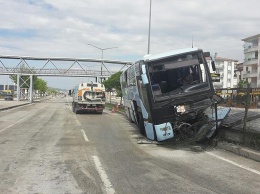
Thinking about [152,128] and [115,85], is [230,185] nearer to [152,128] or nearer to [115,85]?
[152,128]

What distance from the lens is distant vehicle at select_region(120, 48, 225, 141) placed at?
11.5 meters

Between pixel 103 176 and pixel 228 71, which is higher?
pixel 228 71

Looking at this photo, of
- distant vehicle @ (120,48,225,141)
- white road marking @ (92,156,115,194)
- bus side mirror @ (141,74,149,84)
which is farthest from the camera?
bus side mirror @ (141,74,149,84)

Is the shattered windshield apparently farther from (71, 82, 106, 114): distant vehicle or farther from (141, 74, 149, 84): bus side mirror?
(71, 82, 106, 114): distant vehicle

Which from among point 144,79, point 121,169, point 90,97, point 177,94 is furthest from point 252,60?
point 121,169

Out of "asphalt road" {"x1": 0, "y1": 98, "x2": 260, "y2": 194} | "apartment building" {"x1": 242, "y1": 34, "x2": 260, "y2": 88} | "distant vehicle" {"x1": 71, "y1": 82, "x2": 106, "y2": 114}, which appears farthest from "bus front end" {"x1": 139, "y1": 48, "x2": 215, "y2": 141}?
"apartment building" {"x1": 242, "y1": 34, "x2": 260, "y2": 88}

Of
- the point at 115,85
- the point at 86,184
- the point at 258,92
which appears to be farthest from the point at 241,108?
the point at 115,85

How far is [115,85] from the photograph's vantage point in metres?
52.5

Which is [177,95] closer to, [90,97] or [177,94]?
[177,94]

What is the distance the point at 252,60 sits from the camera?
76312 millimetres

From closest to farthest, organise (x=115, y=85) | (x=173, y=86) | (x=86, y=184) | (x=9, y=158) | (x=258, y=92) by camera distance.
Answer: (x=86, y=184) < (x=9, y=158) < (x=258, y=92) < (x=173, y=86) < (x=115, y=85)

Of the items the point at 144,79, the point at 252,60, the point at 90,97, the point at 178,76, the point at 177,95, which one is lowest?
the point at 90,97

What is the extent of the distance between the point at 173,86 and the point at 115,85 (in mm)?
40018

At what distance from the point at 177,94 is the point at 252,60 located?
229ft
